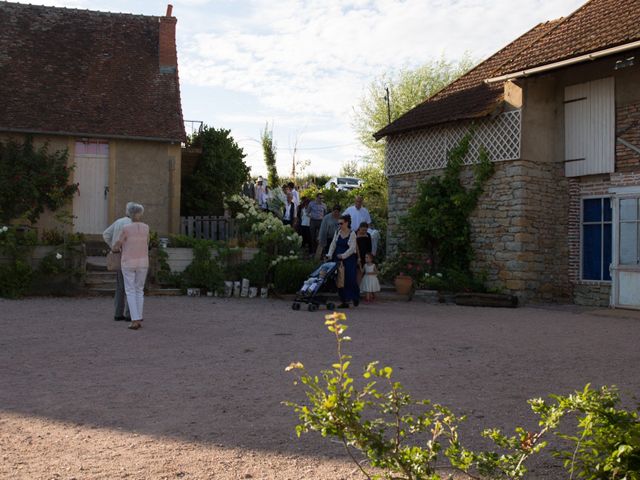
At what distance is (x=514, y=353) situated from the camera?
8.63 metres

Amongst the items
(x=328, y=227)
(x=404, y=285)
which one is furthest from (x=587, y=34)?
(x=328, y=227)

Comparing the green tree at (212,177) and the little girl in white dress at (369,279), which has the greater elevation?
the green tree at (212,177)

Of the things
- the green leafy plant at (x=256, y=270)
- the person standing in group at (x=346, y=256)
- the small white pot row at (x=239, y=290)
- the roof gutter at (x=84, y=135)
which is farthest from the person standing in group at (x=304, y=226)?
the person standing in group at (x=346, y=256)

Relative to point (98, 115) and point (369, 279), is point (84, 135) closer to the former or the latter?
point (98, 115)

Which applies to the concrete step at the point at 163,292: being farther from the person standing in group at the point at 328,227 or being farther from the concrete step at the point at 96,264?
the person standing in group at the point at 328,227

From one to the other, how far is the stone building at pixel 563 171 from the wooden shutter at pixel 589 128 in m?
0.02

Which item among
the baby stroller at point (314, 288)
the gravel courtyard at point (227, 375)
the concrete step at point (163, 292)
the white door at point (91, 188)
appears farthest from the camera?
the white door at point (91, 188)

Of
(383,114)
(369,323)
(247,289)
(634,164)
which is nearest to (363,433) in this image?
(369,323)

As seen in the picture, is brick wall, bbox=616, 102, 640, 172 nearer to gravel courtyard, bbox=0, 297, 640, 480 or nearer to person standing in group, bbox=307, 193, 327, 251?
gravel courtyard, bbox=0, 297, 640, 480

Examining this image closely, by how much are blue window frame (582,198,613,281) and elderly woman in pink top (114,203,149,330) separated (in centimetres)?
945

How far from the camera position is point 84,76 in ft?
65.2

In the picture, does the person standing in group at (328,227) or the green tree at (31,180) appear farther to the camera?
the green tree at (31,180)

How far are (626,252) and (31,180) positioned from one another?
13590 millimetres

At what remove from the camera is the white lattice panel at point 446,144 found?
49.8ft
